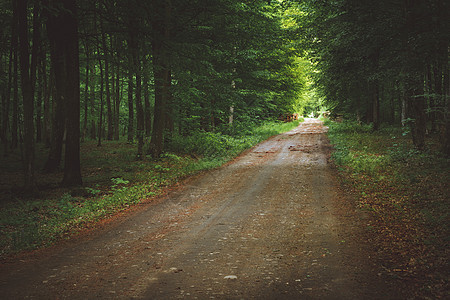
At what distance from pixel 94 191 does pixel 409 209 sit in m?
8.51

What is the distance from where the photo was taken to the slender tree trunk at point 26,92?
25.8 feet

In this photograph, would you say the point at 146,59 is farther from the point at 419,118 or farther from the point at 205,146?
the point at 419,118

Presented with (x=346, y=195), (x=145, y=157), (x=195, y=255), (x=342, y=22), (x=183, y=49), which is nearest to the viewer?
(x=195, y=255)

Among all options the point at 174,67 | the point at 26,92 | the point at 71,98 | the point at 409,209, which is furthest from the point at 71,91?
the point at 409,209

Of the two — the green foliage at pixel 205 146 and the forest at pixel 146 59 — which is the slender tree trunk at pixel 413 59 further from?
the green foliage at pixel 205 146

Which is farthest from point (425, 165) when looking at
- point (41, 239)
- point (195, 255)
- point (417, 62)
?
point (41, 239)

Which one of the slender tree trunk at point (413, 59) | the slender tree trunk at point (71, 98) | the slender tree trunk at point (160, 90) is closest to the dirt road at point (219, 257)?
the slender tree trunk at point (71, 98)

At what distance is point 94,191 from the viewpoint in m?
8.92

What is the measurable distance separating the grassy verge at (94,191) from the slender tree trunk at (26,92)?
777 mm

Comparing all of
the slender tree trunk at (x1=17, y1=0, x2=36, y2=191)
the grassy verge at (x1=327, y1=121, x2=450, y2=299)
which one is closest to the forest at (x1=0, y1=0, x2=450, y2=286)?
the slender tree trunk at (x1=17, y1=0, x2=36, y2=191)

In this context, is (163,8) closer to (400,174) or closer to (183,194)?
(183,194)

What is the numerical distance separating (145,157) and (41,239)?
8927 millimetres

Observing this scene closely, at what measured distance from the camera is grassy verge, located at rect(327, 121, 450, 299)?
4.07 meters

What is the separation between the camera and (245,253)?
4840 millimetres
